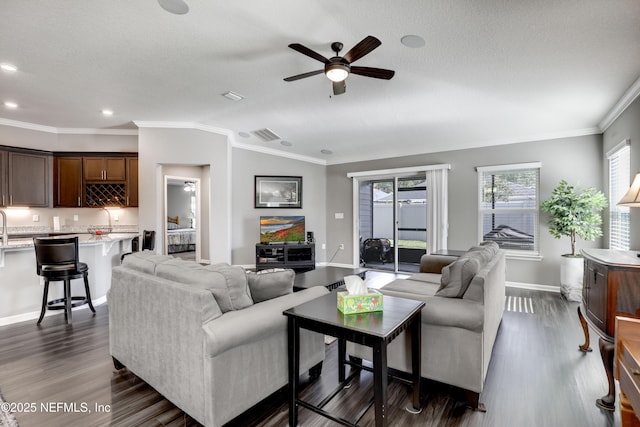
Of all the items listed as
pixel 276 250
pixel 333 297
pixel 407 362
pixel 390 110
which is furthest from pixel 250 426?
pixel 276 250

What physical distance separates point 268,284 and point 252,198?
15.1 ft

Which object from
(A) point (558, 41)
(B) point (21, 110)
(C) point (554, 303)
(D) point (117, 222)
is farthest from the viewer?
(D) point (117, 222)

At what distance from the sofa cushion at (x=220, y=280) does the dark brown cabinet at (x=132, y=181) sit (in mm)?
4328

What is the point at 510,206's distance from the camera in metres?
5.16

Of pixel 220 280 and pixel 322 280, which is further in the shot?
pixel 322 280

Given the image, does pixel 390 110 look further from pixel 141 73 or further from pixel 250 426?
pixel 250 426

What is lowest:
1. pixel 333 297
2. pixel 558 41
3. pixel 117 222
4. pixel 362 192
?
pixel 333 297

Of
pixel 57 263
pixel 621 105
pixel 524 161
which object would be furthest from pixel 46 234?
pixel 621 105

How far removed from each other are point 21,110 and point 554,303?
27.4 feet

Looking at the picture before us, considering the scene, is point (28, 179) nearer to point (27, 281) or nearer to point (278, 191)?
point (27, 281)

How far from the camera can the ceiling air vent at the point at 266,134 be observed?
535cm

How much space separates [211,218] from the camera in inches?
207

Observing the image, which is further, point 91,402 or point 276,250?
point 276,250

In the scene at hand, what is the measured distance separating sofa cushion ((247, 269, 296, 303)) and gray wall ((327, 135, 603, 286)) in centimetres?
459
